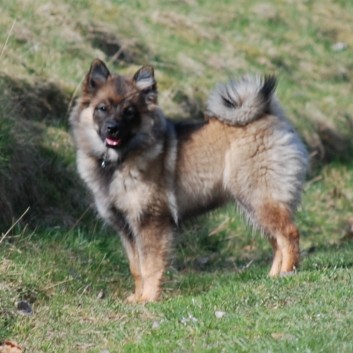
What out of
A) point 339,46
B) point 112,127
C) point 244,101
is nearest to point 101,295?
point 112,127

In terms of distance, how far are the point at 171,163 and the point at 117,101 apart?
70cm

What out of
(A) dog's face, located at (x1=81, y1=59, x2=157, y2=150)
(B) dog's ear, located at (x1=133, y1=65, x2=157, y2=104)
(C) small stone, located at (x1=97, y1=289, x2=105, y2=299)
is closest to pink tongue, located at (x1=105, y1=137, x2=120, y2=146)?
Result: (A) dog's face, located at (x1=81, y1=59, x2=157, y2=150)

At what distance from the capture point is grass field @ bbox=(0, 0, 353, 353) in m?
7.04

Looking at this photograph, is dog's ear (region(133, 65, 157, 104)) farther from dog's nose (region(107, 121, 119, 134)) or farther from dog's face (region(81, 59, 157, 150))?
dog's nose (region(107, 121, 119, 134))

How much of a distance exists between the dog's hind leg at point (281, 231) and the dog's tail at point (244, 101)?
2.57 feet

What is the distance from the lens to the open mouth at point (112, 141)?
8.65m

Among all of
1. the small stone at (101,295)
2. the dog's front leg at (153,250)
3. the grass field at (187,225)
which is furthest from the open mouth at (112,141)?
the small stone at (101,295)

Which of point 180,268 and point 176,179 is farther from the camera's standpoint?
point 180,268

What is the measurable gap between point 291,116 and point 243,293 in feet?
25.1

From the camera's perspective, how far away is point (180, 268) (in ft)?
34.1

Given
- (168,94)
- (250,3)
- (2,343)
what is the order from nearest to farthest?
(2,343)
(168,94)
(250,3)

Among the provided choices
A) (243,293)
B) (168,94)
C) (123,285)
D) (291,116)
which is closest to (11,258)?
(123,285)

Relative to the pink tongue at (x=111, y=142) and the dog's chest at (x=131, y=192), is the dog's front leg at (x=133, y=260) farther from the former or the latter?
the pink tongue at (x=111, y=142)

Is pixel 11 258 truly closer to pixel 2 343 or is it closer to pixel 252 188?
pixel 2 343
